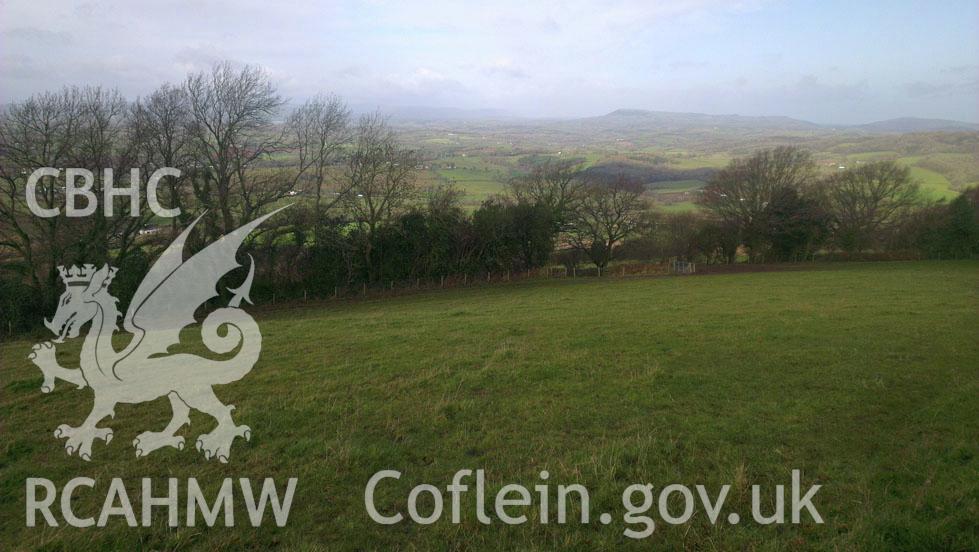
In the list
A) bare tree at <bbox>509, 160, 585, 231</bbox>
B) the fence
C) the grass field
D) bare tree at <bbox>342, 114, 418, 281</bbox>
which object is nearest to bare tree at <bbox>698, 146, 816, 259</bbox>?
the fence

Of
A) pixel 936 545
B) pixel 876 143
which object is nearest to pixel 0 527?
pixel 936 545

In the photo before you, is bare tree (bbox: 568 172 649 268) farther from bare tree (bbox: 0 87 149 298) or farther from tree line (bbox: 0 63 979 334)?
bare tree (bbox: 0 87 149 298)

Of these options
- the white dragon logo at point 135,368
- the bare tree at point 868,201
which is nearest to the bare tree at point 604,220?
the bare tree at point 868,201

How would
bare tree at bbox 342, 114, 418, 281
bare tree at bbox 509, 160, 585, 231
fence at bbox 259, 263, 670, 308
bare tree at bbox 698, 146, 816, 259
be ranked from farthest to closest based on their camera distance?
bare tree at bbox 698, 146, 816, 259 < bare tree at bbox 509, 160, 585, 231 < bare tree at bbox 342, 114, 418, 281 < fence at bbox 259, 263, 670, 308

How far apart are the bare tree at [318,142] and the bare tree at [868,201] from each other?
41324 mm

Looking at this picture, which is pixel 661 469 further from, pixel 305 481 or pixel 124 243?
pixel 124 243

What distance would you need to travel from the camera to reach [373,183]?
2969 cm

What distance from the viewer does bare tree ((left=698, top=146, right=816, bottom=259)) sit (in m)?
40.8

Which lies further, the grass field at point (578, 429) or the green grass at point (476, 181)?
the green grass at point (476, 181)

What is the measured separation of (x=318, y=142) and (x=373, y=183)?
404 cm

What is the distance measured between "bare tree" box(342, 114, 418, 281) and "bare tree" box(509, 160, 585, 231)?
35.6 feet

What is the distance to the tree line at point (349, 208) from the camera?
19688 mm

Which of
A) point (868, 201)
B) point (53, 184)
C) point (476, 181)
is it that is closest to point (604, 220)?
point (476, 181)

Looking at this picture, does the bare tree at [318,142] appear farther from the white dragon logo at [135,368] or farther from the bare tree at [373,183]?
the white dragon logo at [135,368]
